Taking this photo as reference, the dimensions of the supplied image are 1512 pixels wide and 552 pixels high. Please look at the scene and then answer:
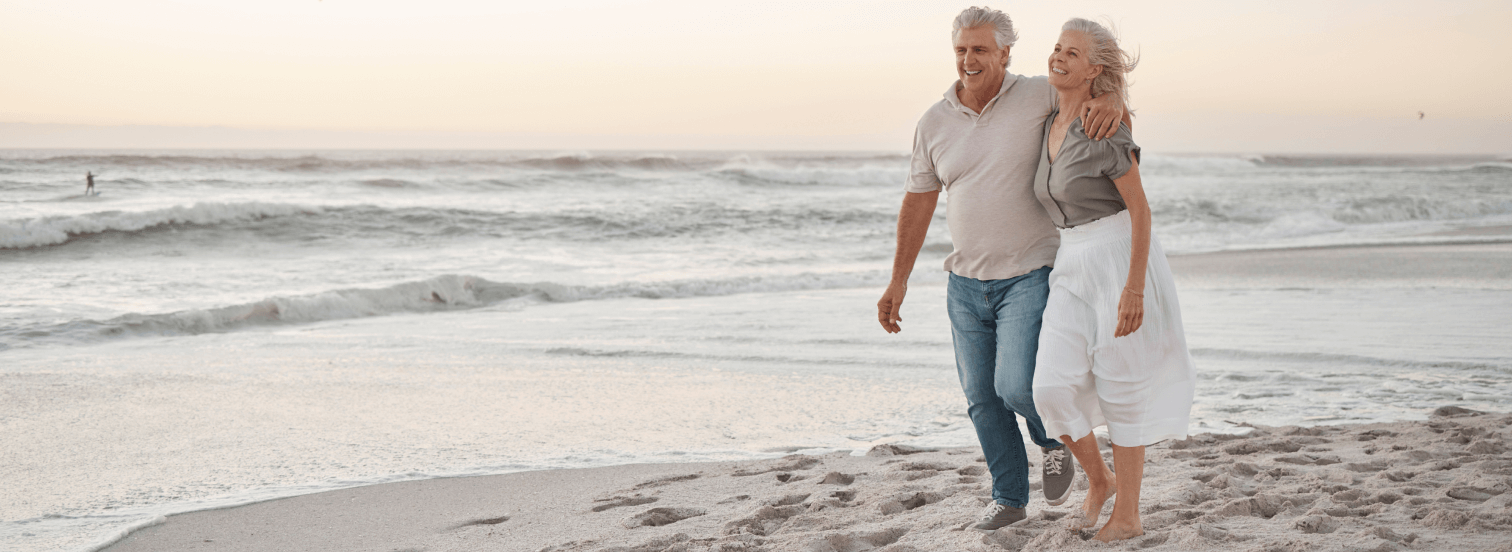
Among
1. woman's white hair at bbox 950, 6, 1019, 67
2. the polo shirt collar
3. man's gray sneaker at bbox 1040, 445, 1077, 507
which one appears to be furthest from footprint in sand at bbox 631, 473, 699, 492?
woman's white hair at bbox 950, 6, 1019, 67

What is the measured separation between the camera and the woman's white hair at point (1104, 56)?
2506 mm

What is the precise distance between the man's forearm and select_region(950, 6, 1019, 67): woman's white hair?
1.56 feet

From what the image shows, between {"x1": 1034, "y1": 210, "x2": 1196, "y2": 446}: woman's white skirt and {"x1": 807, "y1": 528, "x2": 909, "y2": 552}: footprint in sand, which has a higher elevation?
{"x1": 1034, "y1": 210, "x2": 1196, "y2": 446}: woman's white skirt

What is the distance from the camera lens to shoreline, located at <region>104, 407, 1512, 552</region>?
2852 mm

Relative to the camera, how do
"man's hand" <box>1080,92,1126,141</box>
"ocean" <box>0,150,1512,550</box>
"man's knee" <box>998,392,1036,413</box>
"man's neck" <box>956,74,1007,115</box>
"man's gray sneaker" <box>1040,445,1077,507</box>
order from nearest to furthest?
"man's hand" <box>1080,92,1126,141</box>
"man's knee" <box>998,392,1036,413</box>
"man's neck" <box>956,74,1007,115</box>
"man's gray sneaker" <box>1040,445,1077,507</box>
"ocean" <box>0,150,1512,550</box>

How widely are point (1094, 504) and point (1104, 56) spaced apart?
4.14ft

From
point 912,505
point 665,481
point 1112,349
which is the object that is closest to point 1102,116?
point 1112,349

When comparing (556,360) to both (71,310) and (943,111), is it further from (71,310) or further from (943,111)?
(71,310)

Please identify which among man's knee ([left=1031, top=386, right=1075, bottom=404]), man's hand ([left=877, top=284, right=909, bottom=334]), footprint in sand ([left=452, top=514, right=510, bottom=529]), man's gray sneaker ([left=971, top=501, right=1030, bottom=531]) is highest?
man's hand ([left=877, top=284, right=909, bottom=334])

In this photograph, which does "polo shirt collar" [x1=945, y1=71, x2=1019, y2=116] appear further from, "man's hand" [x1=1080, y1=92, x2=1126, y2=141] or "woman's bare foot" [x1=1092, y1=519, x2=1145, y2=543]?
"woman's bare foot" [x1=1092, y1=519, x2=1145, y2=543]

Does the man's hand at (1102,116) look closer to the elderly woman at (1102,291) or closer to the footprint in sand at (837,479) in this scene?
the elderly woman at (1102,291)

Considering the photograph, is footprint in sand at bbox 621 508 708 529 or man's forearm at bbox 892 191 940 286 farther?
footprint in sand at bbox 621 508 708 529

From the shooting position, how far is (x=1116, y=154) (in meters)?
2.43

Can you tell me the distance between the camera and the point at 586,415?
5.29 metres
